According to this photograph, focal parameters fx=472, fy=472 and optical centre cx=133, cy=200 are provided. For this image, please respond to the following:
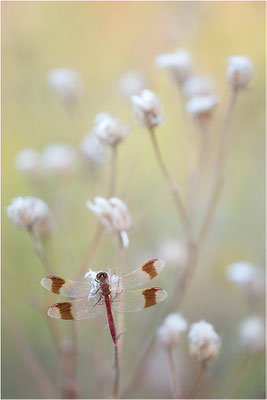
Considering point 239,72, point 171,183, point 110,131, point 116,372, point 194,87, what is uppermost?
point 194,87

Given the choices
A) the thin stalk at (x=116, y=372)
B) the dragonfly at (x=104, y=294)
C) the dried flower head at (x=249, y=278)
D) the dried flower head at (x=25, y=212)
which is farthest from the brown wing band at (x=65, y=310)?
the dried flower head at (x=249, y=278)

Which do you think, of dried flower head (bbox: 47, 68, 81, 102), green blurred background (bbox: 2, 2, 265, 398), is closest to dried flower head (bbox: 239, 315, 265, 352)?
green blurred background (bbox: 2, 2, 265, 398)

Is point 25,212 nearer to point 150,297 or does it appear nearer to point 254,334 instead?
point 150,297

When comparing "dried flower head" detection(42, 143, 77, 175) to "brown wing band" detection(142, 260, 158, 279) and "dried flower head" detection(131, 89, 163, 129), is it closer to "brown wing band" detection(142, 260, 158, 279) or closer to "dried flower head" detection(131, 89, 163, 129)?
"dried flower head" detection(131, 89, 163, 129)

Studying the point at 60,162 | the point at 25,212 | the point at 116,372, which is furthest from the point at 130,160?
the point at 116,372

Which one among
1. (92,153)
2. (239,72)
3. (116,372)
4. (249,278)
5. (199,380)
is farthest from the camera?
(92,153)

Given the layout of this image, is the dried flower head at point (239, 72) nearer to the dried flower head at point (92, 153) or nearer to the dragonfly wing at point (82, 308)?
the dried flower head at point (92, 153)
